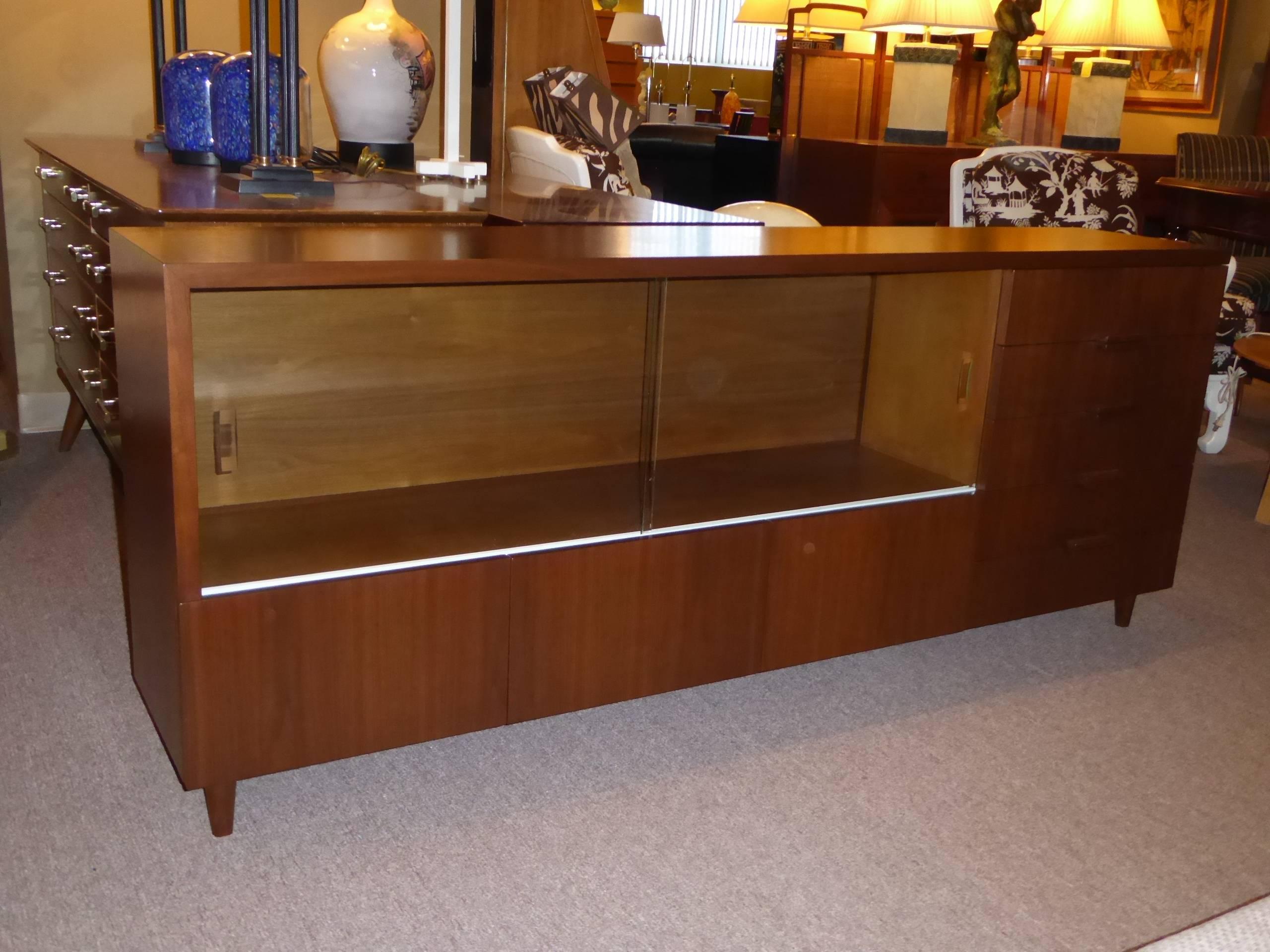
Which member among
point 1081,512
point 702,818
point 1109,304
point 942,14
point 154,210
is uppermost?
point 942,14

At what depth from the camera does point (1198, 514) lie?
3.18 meters

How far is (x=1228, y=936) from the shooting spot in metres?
0.69

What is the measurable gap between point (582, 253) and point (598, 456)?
50cm

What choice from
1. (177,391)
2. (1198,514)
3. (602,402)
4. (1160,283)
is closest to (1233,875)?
(1160,283)

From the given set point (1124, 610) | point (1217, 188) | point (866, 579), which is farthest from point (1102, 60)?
point (866, 579)

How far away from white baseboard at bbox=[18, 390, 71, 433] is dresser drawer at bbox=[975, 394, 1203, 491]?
2624 millimetres

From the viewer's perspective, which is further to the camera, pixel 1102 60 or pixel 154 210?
pixel 1102 60

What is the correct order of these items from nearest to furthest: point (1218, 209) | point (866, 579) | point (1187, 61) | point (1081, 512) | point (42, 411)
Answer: point (866, 579), point (1081, 512), point (42, 411), point (1218, 209), point (1187, 61)

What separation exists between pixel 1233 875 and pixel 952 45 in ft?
11.4

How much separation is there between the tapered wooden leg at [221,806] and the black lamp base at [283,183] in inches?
39.1

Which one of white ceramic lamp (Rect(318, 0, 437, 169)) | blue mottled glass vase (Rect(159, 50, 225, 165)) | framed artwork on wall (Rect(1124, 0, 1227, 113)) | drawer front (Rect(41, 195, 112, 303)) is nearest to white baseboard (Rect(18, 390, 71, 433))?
drawer front (Rect(41, 195, 112, 303))

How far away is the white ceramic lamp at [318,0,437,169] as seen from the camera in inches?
95.4

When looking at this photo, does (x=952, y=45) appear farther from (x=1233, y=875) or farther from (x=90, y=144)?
(x=1233, y=875)

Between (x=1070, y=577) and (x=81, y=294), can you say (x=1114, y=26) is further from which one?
(x=81, y=294)
